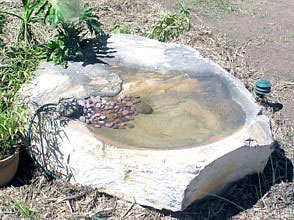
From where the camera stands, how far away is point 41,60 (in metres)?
4.30

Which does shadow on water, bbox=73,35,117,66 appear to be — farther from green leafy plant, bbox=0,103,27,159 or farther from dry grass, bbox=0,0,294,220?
dry grass, bbox=0,0,294,220

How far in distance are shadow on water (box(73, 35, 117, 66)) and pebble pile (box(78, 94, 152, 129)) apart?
462mm

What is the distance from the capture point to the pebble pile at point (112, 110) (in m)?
3.80

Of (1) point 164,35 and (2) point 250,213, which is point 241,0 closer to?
(1) point 164,35

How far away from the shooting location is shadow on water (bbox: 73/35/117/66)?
4371mm

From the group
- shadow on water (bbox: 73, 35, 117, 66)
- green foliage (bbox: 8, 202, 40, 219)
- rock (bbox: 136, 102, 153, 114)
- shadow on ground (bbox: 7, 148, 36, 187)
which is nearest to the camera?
green foliage (bbox: 8, 202, 40, 219)

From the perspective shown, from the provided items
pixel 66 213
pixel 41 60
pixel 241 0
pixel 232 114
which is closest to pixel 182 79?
pixel 232 114

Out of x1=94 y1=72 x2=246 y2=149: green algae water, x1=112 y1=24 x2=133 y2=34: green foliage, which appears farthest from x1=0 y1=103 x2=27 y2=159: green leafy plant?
x1=112 y1=24 x2=133 y2=34: green foliage

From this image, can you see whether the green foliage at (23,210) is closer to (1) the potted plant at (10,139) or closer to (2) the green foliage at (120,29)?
(1) the potted plant at (10,139)

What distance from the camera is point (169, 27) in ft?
18.9

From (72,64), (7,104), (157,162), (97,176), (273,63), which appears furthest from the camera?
(273,63)

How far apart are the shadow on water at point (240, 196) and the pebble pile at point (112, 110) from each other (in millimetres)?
769

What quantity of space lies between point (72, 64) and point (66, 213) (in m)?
1.29

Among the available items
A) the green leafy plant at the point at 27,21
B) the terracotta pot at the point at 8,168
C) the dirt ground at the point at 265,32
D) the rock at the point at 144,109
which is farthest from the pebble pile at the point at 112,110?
the dirt ground at the point at 265,32
